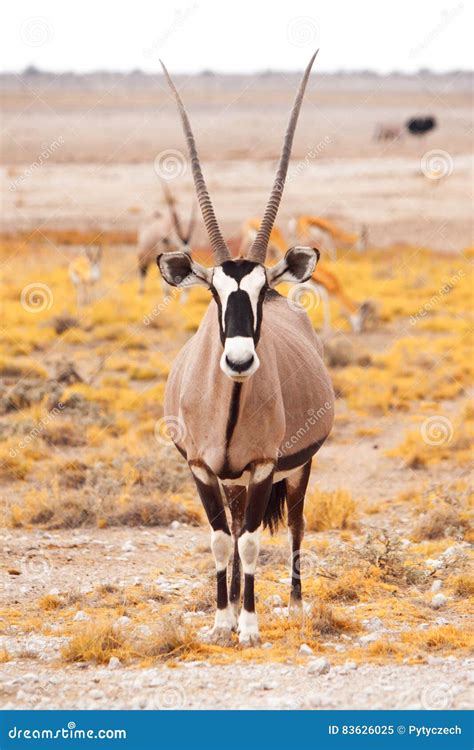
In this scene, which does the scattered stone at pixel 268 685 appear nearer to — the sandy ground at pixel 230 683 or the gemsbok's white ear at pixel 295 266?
the sandy ground at pixel 230 683

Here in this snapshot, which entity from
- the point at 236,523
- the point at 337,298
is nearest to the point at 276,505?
the point at 236,523

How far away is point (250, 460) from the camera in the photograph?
21.5ft

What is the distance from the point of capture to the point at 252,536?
6.61m

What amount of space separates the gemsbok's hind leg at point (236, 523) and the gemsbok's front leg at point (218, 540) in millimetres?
398

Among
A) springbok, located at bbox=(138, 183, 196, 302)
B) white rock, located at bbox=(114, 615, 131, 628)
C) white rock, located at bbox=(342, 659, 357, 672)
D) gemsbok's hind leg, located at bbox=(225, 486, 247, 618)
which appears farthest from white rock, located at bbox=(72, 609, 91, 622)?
springbok, located at bbox=(138, 183, 196, 302)

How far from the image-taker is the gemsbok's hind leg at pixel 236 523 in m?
7.33

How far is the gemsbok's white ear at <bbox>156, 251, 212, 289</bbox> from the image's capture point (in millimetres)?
6434

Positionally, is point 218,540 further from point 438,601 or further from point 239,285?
point 438,601

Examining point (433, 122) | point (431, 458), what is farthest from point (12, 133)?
point (431, 458)

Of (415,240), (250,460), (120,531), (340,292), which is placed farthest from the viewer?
(415,240)

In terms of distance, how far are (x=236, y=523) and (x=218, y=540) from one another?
29.6 inches

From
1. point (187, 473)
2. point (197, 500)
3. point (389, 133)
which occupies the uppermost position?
point (389, 133)
